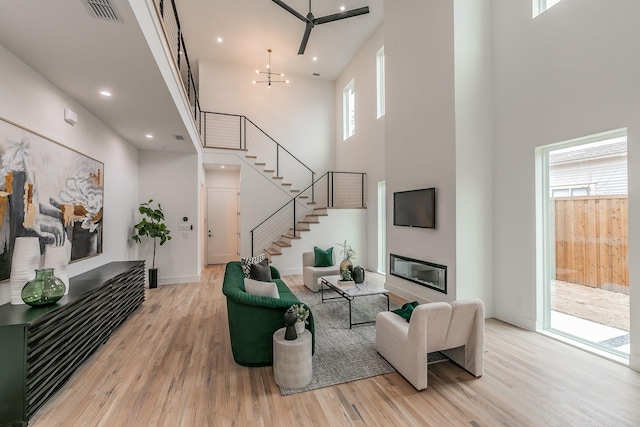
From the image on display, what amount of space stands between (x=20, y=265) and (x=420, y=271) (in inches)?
191

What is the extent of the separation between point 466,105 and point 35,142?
5167 mm

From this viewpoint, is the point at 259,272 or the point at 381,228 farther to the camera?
the point at 381,228

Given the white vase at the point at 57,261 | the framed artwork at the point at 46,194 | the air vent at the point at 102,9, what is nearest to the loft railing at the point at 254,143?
the framed artwork at the point at 46,194

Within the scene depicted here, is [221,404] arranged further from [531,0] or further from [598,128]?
[531,0]

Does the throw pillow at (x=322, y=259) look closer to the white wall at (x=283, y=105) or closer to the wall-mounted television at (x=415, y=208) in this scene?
the wall-mounted television at (x=415, y=208)

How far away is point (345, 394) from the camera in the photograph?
7.99 feet

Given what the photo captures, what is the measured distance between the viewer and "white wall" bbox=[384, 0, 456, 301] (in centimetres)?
414

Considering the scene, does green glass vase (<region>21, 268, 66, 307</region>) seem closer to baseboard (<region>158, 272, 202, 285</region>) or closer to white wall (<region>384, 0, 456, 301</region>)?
baseboard (<region>158, 272, 202, 285</region>)

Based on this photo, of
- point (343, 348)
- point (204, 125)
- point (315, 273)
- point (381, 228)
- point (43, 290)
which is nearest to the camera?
point (43, 290)

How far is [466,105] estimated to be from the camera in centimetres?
409

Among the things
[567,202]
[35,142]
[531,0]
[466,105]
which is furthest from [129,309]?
[531,0]

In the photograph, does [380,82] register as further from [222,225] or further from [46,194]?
[46,194]

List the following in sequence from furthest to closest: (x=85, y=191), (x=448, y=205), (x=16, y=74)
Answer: (x=448, y=205), (x=85, y=191), (x=16, y=74)

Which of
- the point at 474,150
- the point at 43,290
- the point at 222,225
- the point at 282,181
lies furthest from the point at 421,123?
the point at 222,225
